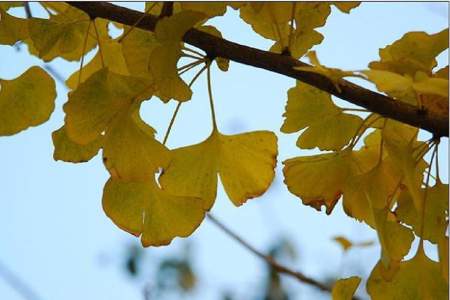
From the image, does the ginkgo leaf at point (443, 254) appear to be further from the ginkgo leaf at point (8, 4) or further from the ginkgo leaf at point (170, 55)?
the ginkgo leaf at point (8, 4)

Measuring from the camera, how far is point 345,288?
1.64 feet

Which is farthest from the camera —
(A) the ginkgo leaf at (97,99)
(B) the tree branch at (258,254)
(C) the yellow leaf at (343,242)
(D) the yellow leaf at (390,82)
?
(C) the yellow leaf at (343,242)

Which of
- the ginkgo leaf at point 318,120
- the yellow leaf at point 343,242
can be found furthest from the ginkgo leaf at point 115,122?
the yellow leaf at point 343,242

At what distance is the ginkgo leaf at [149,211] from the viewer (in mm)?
479

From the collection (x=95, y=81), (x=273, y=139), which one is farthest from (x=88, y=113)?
(x=273, y=139)

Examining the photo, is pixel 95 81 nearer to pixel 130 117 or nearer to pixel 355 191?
pixel 130 117

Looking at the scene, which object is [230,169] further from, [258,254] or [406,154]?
[258,254]

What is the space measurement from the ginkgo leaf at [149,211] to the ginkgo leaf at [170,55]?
7cm

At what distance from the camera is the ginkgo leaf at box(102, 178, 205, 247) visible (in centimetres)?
48

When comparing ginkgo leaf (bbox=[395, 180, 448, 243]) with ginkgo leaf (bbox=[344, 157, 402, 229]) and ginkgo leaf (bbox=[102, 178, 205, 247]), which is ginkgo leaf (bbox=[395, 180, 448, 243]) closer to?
ginkgo leaf (bbox=[344, 157, 402, 229])

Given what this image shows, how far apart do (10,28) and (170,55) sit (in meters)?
0.14

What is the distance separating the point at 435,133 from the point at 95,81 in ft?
0.62

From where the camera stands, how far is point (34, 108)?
541 millimetres

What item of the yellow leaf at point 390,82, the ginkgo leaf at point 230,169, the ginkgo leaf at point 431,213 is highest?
the yellow leaf at point 390,82
